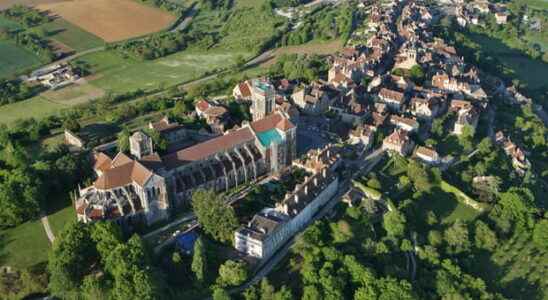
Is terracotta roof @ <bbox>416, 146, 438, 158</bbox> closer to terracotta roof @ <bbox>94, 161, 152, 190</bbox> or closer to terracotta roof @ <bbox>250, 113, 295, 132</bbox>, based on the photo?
terracotta roof @ <bbox>250, 113, 295, 132</bbox>

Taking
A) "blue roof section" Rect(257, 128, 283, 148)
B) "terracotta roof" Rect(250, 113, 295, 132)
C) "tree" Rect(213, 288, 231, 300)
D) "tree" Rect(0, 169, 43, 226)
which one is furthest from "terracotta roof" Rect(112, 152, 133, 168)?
"tree" Rect(213, 288, 231, 300)

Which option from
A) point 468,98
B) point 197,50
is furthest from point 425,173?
point 197,50

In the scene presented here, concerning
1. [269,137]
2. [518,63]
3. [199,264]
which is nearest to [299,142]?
[269,137]

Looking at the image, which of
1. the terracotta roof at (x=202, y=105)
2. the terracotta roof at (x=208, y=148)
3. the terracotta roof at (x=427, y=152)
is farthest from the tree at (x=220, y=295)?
the terracotta roof at (x=202, y=105)

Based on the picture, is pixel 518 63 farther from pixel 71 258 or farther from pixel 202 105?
pixel 71 258

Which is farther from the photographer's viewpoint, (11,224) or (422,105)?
(422,105)

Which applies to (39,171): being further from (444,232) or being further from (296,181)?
(444,232)
